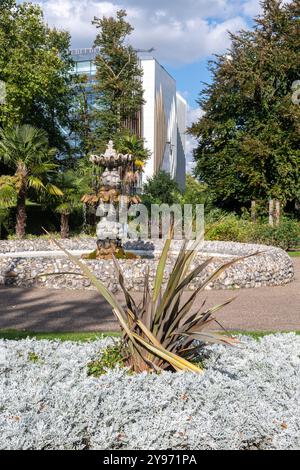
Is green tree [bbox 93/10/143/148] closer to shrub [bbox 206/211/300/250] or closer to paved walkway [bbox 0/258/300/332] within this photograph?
shrub [bbox 206/211/300/250]

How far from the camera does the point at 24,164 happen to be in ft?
64.7

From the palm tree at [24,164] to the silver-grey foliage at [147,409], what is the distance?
16.7 meters

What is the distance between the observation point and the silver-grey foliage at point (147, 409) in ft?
8.98

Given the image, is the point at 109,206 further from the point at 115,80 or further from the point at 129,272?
the point at 115,80

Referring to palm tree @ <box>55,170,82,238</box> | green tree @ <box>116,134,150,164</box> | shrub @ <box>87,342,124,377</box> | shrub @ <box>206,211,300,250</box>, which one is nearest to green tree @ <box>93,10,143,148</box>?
green tree @ <box>116,134,150,164</box>

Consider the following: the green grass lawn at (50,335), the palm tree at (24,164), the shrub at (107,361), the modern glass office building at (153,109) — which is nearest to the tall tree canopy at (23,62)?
the palm tree at (24,164)

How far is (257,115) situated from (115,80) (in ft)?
27.1

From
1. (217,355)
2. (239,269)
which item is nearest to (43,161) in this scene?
(239,269)

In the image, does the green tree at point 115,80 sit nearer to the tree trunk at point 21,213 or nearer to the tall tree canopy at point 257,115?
the tall tree canopy at point 257,115

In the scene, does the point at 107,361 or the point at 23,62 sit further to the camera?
the point at 23,62

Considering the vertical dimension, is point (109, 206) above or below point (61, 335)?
above

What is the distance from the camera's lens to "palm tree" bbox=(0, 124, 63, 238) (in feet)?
64.6

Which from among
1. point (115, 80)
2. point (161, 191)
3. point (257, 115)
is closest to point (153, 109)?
point (115, 80)
